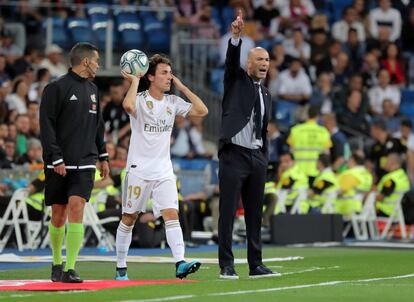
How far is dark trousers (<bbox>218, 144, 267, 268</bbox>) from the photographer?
13516 mm

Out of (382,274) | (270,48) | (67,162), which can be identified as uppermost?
(270,48)

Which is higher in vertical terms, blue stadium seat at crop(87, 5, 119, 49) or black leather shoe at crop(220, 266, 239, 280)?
blue stadium seat at crop(87, 5, 119, 49)

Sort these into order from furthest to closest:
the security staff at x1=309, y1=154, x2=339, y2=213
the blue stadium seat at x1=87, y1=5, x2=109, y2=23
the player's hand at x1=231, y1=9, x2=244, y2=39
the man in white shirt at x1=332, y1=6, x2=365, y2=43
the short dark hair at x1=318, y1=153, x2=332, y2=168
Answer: the man in white shirt at x1=332, y1=6, x2=365, y2=43 < the blue stadium seat at x1=87, y1=5, x2=109, y2=23 < the short dark hair at x1=318, y1=153, x2=332, y2=168 < the security staff at x1=309, y1=154, x2=339, y2=213 < the player's hand at x1=231, y1=9, x2=244, y2=39

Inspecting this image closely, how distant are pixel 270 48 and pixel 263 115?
15.8m

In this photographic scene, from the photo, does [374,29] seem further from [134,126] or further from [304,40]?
[134,126]

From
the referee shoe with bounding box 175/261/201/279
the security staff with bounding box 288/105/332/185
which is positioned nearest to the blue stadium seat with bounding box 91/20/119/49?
the security staff with bounding box 288/105/332/185

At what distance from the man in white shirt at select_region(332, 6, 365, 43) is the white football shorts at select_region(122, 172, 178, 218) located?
1807 centimetres

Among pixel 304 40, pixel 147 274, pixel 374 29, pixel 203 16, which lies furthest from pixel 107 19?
pixel 147 274

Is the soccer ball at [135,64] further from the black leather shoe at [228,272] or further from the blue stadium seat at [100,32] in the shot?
the blue stadium seat at [100,32]

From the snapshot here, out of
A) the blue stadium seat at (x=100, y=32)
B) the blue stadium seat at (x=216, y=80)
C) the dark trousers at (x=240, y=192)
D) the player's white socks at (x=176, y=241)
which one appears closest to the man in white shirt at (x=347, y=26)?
the blue stadium seat at (x=216, y=80)

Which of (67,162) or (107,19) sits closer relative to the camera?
(67,162)

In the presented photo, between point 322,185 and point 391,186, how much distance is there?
1495 millimetres

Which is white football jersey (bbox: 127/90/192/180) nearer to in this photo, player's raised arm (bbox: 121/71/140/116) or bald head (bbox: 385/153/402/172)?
player's raised arm (bbox: 121/71/140/116)

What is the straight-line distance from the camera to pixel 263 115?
1373cm
